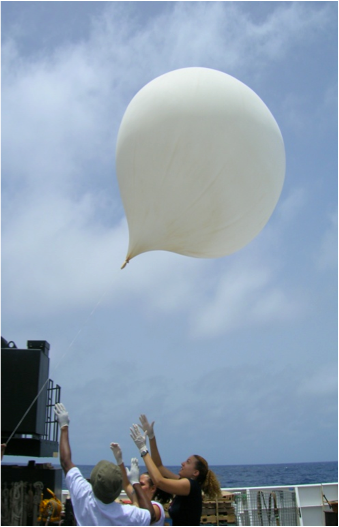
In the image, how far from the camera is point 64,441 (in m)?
2.56

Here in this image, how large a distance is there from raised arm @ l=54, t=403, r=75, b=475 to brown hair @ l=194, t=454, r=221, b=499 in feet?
3.14

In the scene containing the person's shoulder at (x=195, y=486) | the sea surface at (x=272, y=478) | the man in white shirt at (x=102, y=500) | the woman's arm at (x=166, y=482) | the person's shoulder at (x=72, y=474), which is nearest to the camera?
the man in white shirt at (x=102, y=500)

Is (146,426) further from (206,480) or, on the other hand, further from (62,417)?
→ (62,417)

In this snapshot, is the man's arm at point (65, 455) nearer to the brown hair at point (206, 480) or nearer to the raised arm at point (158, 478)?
the raised arm at point (158, 478)

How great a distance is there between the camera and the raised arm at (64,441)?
2457 millimetres

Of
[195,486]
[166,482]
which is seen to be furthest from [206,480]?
[166,482]

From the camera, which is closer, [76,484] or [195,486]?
[76,484]

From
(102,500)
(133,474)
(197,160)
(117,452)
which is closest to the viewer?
(102,500)

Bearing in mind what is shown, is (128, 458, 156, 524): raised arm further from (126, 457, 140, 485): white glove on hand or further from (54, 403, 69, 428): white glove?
(54, 403, 69, 428): white glove

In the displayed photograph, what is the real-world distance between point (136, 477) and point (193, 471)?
0.54 m

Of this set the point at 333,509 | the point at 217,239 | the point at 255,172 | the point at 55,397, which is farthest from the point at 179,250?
the point at 333,509

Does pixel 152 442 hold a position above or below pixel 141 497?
above

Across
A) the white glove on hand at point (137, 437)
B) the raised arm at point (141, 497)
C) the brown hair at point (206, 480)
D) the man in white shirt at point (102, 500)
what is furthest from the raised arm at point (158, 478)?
the man in white shirt at point (102, 500)

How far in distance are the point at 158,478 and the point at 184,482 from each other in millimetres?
211
